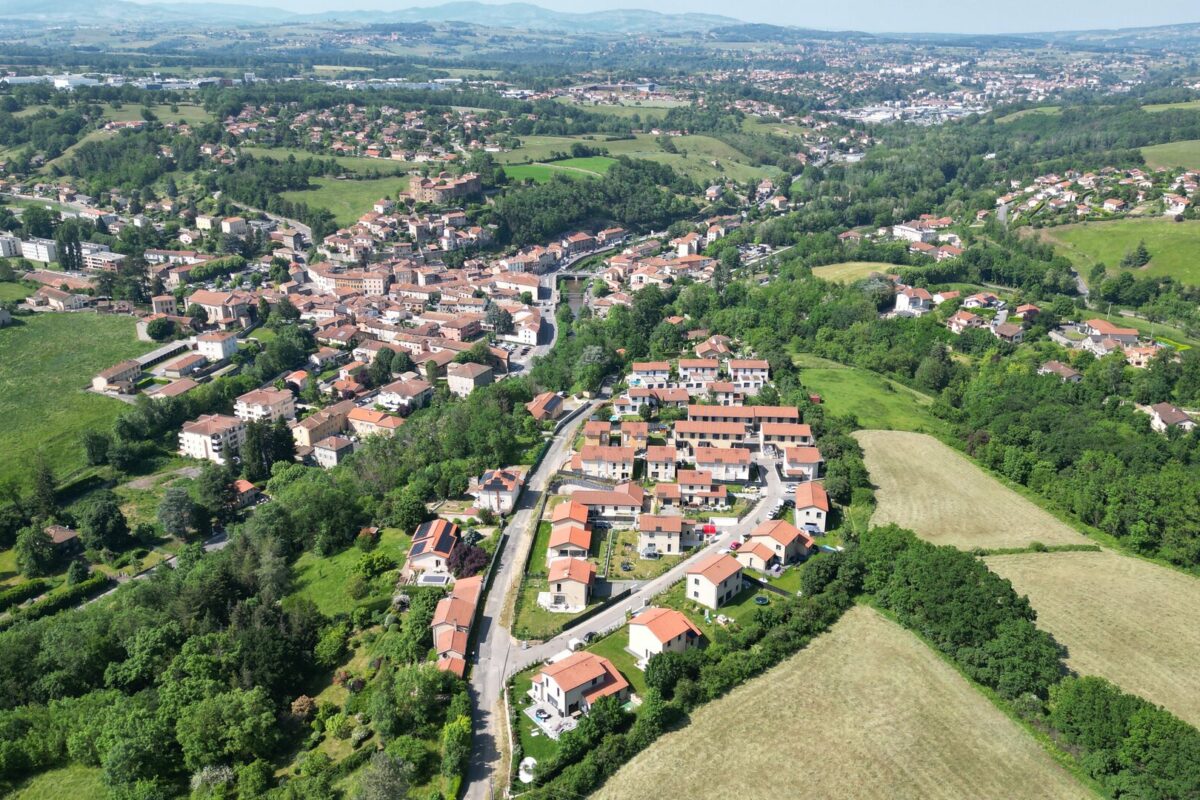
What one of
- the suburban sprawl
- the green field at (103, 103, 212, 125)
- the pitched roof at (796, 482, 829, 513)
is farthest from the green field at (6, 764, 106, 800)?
the green field at (103, 103, 212, 125)

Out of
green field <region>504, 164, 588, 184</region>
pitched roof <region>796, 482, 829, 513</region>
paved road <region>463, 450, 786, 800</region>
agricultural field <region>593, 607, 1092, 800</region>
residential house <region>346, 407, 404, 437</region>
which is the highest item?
green field <region>504, 164, 588, 184</region>

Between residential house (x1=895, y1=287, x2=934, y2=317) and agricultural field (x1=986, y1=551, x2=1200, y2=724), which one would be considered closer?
agricultural field (x1=986, y1=551, x2=1200, y2=724)

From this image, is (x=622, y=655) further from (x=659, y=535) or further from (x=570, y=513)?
(x=570, y=513)

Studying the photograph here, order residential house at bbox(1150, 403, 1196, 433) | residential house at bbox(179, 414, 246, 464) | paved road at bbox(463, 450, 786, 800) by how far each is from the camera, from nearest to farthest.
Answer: paved road at bbox(463, 450, 786, 800) < residential house at bbox(1150, 403, 1196, 433) < residential house at bbox(179, 414, 246, 464)

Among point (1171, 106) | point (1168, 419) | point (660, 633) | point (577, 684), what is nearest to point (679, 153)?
point (1171, 106)

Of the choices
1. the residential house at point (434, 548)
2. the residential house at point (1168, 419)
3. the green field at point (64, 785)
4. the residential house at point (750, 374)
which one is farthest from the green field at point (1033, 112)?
the green field at point (64, 785)

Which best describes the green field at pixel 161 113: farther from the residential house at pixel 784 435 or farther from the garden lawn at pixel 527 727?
the garden lawn at pixel 527 727

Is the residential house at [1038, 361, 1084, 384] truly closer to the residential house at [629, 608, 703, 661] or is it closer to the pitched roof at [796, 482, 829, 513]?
the pitched roof at [796, 482, 829, 513]
